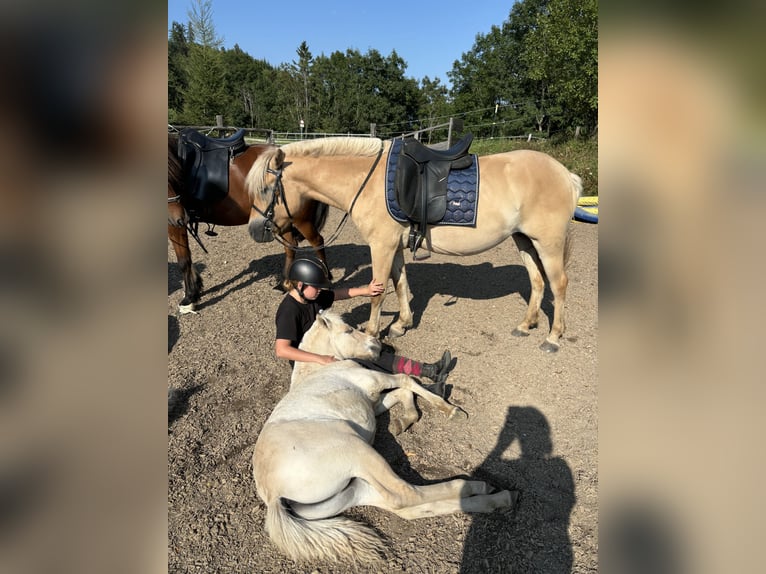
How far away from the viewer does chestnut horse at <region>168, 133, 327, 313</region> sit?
513 cm

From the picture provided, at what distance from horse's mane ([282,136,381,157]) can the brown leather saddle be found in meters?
0.37

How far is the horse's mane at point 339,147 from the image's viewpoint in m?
4.31

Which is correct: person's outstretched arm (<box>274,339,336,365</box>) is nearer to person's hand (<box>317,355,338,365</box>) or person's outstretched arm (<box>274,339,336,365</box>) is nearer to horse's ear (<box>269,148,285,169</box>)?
person's hand (<box>317,355,338,365</box>)

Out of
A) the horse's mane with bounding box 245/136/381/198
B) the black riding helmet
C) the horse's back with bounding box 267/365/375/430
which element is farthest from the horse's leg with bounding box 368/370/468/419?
the horse's mane with bounding box 245/136/381/198

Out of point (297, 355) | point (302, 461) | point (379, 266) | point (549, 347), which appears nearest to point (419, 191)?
point (379, 266)

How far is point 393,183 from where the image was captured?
4078mm

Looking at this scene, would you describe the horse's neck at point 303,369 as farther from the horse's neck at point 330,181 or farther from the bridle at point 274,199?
the bridle at point 274,199

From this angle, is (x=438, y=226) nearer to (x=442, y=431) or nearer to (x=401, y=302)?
(x=401, y=302)
